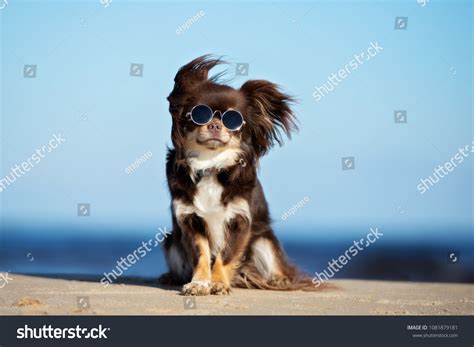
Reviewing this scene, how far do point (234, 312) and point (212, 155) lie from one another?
2.00m

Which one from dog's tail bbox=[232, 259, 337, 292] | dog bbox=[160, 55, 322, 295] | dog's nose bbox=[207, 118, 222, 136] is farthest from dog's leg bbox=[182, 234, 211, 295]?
dog's nose bbox=[207, 118, 222, 136]

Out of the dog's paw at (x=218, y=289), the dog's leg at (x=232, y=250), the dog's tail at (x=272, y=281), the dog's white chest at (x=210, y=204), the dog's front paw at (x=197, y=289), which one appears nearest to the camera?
the dog's front paw at (x=197, y=289)

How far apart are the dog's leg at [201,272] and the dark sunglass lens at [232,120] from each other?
113 centimetres

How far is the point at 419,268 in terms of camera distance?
18203 millimetres

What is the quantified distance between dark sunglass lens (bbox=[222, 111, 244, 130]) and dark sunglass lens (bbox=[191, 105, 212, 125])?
0.55ft

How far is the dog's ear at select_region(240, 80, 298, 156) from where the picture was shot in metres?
8.95

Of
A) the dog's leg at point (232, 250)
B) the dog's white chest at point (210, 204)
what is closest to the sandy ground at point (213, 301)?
the dog's leg at point (232, 250)

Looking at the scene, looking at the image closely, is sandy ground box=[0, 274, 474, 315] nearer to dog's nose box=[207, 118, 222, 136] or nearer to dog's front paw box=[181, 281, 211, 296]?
dog's front paw box=[181, 281, 211, 296]

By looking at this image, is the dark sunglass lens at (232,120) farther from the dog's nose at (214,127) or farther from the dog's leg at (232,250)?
the dog's leg at (232,250)

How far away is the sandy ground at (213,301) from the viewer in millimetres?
7168

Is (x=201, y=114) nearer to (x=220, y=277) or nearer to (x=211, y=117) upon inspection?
(x=211, y=117)

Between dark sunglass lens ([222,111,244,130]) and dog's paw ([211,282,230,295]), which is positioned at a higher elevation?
dark sunglass lens ([222,111,244,130])

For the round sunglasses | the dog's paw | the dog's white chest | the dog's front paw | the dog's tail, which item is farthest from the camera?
the dog's tail
